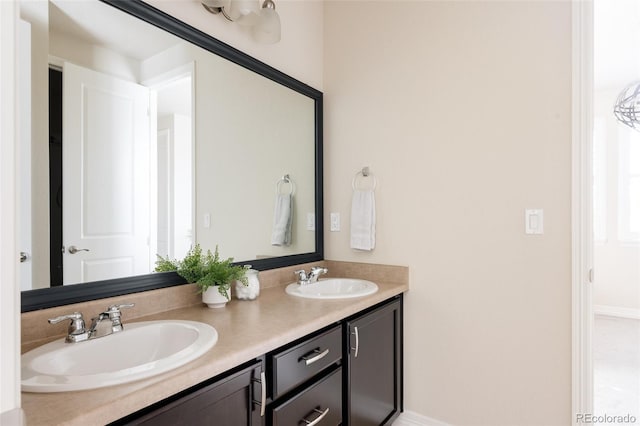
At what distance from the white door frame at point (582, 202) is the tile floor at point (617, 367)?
876mm

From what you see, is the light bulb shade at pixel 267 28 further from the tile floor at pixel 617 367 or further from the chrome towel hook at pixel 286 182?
the tile floor at pixel 617 367

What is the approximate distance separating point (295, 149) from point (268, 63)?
0.49m

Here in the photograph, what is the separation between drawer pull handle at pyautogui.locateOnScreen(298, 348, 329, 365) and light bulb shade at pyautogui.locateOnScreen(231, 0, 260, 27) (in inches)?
57.7

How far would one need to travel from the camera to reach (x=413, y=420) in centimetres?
204

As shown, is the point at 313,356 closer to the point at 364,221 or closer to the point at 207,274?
the point at 207,274

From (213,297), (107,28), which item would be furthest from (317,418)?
(107,28)

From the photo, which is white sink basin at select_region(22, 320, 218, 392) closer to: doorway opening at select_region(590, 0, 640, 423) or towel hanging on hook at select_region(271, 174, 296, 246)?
towel hanging on hook at select_region(271, 174, 296, 246)

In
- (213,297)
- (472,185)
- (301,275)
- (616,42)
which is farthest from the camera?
(616,42)

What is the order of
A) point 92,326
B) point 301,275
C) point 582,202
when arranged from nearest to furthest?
1. point 92,326
2. point 582,202
3. point 301,275

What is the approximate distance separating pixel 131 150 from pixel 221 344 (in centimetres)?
79

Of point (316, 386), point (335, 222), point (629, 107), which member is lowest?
point (316, 386)

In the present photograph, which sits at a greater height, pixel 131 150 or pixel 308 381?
pixel 131 150

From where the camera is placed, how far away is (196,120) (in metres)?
1.64

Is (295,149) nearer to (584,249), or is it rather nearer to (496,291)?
(496,291)
